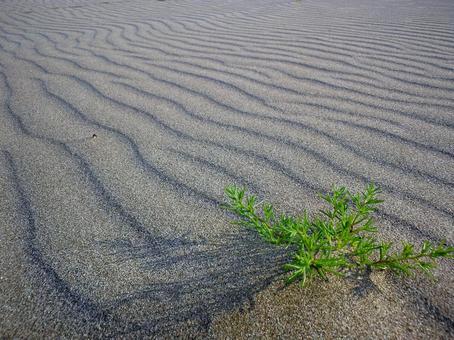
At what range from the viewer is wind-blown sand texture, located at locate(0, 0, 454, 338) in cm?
79

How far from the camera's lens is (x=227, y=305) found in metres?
0.80

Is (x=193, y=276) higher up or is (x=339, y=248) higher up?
(x=339, y=248)

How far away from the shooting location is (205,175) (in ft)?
4.36

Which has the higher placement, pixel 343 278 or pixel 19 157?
pixel 343 278

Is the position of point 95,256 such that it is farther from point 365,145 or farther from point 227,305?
point 365,145

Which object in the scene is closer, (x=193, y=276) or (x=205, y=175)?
(x=193, y=276)

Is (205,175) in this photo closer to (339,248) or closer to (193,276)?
(193,276)

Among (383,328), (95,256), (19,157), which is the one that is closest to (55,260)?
(95,256)

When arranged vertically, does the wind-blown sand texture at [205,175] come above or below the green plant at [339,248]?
below

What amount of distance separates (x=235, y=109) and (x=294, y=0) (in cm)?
584

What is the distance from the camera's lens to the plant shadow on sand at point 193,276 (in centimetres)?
79

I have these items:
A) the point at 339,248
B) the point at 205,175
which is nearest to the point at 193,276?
the point at 339,248

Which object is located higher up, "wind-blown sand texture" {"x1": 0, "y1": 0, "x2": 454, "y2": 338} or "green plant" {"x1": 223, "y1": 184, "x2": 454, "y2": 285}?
"green plant" {"x1": 223, "y1": 184, "x2": 454, "y2": 285}

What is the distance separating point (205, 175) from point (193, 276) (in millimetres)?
521
